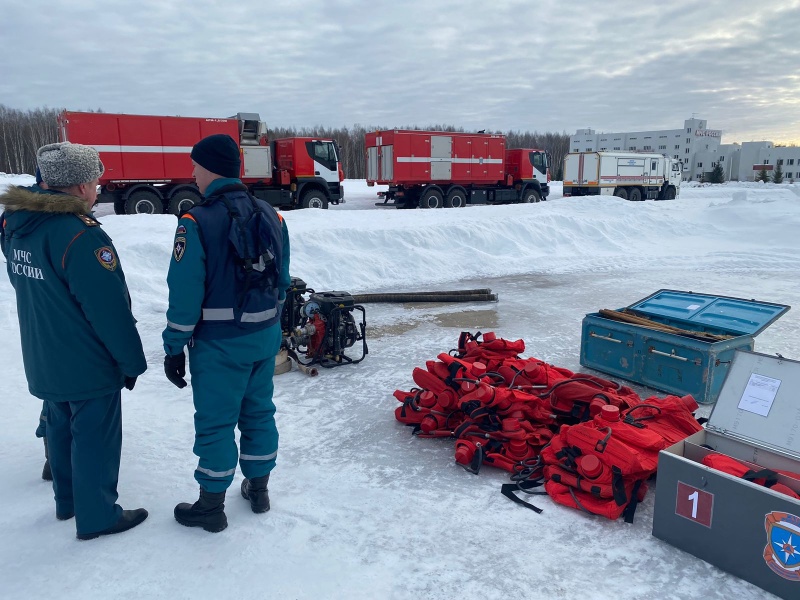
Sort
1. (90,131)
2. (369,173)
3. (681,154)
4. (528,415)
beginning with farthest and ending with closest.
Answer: (681,154), (369,173), (90,131), (528,415)

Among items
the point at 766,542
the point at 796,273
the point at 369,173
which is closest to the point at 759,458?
the point at 766,542

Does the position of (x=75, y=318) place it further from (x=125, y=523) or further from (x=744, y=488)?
(x=744, y=488)

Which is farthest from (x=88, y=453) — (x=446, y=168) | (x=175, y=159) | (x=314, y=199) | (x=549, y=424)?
(x=446, y=168)

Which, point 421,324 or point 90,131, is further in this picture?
point 90,131

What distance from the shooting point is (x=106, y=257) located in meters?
2.66

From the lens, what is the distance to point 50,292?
2629mm

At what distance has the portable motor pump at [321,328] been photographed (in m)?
5.50

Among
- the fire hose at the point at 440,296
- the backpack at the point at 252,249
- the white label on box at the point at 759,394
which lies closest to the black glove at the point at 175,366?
the backpack at the point at 252,249

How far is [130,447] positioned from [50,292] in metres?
1.64

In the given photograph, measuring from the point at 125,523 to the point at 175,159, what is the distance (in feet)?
51.3

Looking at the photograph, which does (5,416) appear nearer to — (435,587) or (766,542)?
(435,587)

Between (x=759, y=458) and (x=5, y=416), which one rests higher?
(x=759, y=458)

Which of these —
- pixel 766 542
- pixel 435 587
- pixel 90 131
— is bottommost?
pixel 435 587

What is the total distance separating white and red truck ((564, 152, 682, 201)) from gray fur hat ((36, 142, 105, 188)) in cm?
2779
